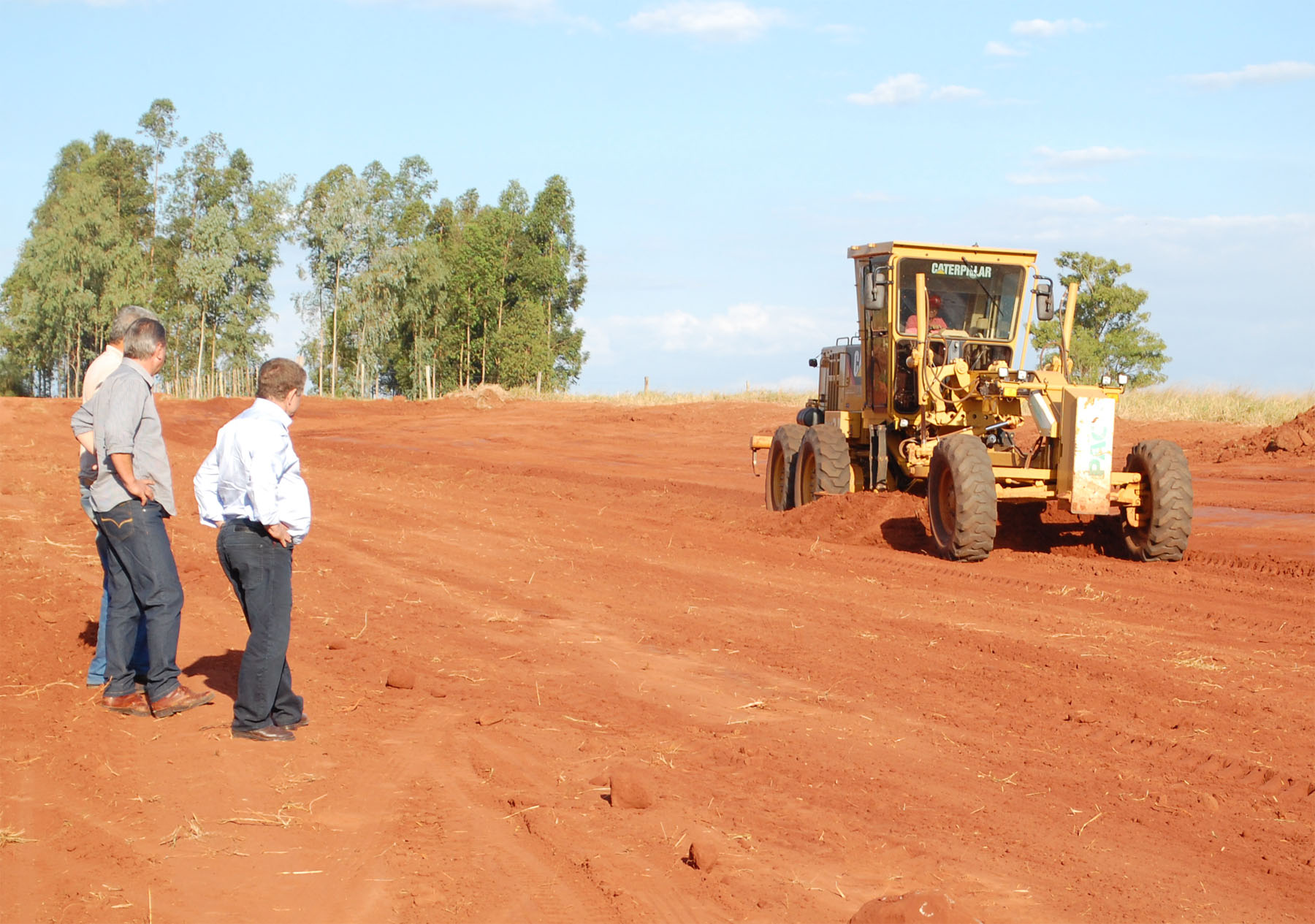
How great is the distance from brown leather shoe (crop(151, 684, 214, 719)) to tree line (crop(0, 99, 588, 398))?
152 ft

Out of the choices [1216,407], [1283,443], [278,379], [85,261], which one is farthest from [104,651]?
[85,261]

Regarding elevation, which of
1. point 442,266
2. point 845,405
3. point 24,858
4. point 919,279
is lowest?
point 24,858

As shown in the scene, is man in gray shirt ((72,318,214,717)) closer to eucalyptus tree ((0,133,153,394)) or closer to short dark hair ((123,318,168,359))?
short dark hair ((123,318,168,359))

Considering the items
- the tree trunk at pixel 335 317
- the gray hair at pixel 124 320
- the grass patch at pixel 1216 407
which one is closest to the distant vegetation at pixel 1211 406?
the grass patch at pixel 1216 407

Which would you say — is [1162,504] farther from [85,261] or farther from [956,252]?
[85,261]

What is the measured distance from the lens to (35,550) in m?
10.9

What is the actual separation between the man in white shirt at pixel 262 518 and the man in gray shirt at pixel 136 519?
1.77 ft

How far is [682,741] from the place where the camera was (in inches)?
233

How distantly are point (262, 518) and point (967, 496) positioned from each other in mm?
7337

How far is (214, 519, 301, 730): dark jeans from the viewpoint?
575 centimetres

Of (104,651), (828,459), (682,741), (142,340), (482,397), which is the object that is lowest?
(682,741)

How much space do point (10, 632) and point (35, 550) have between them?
321cm

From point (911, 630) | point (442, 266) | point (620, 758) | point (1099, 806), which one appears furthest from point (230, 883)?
point (442, 266)

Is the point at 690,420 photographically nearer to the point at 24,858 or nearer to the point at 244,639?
the point at 244,639
